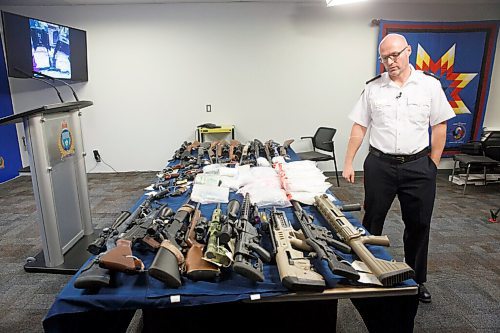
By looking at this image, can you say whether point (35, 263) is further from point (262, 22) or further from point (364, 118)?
point (262, 22)

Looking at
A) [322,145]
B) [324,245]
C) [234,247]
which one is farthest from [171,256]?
[322,145]

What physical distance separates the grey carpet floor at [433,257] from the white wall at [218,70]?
3.51 ft

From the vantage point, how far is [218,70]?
474 centimetres

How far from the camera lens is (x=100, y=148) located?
16.2 feet

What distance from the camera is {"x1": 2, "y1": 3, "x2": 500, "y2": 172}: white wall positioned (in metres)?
4.55

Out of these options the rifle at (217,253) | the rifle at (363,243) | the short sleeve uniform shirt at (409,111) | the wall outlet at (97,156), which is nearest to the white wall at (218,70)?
the wall outlet at (97,156)

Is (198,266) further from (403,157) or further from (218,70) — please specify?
(218,70)

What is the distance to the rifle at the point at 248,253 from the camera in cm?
108

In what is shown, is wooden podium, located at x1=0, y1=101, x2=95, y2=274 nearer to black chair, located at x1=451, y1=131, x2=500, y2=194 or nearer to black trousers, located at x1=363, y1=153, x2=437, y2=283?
black trousers, located at x1=363, y1=153, x2=437, y2=283

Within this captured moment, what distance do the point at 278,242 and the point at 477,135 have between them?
4.88 meters

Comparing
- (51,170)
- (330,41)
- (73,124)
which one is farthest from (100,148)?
(330,41)

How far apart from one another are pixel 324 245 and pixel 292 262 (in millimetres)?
162

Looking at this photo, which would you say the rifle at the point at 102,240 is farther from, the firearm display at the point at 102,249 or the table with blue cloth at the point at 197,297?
the table with blue cloth at the point at 197,297

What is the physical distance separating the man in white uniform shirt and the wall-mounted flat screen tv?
265 centimetres
